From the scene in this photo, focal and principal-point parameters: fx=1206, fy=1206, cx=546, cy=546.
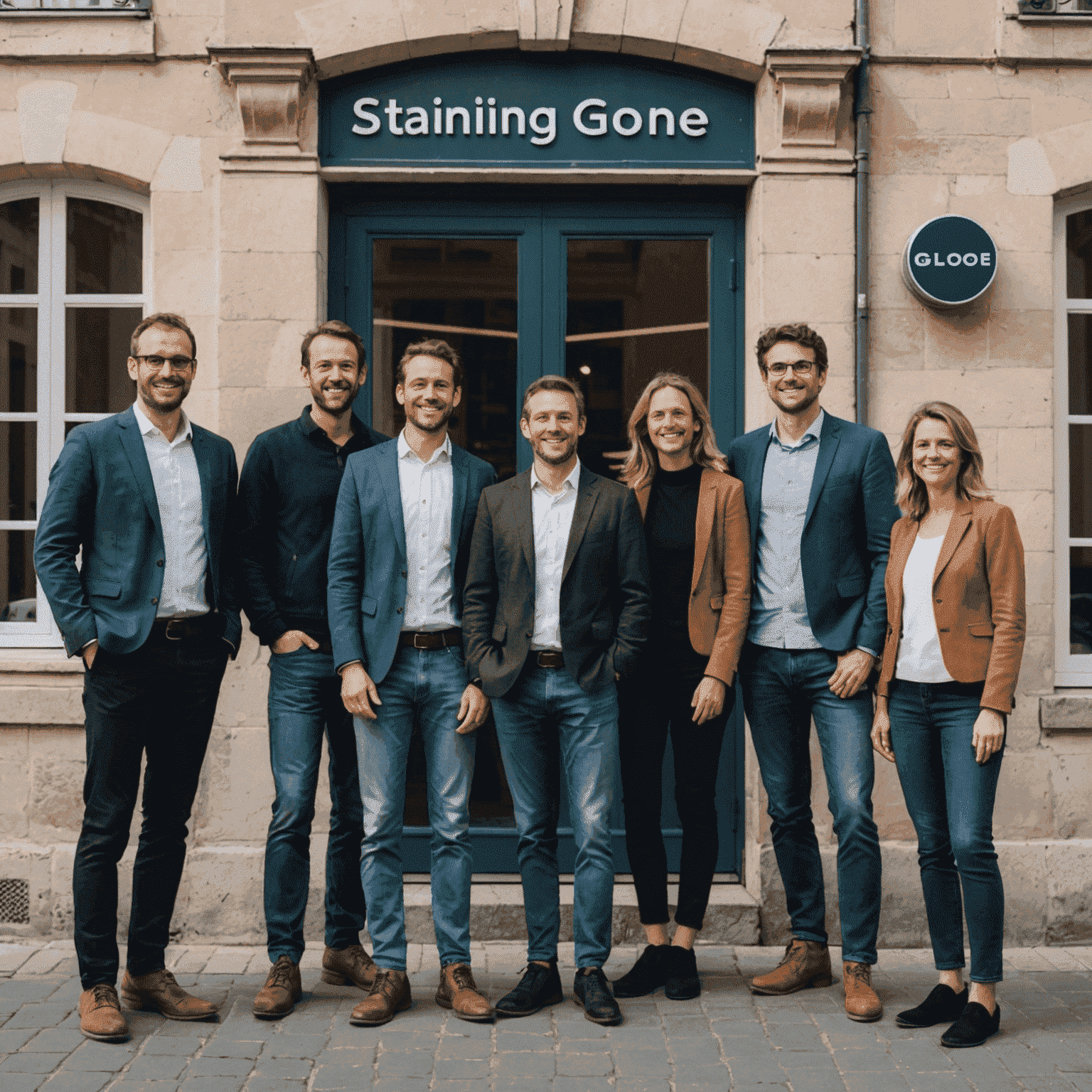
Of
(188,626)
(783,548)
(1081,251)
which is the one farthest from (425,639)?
(1081,251)

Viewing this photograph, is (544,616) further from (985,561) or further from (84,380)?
(84,380)

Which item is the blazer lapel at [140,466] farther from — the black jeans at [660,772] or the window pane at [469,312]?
the black jeans at [660,772]

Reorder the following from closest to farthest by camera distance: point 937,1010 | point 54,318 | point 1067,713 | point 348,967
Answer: point 937,1010 → point 348,967 → point 1067,713 → point 54,318

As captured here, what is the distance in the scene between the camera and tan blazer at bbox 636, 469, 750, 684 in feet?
14.5

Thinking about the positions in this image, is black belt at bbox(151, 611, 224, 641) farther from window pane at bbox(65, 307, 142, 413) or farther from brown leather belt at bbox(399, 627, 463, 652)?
window pane at bbox(65, 307, 142, 413)

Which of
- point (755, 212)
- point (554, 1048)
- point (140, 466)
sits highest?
point (755, 212)

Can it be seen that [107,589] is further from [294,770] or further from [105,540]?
[294,770]

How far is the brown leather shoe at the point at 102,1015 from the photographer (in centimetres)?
414

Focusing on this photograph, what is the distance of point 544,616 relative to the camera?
4.33 metres

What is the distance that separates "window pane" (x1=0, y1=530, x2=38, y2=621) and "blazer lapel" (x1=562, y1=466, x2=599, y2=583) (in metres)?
3.01

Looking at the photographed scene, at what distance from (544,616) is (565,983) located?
1552mm

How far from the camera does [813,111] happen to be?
18.2ft

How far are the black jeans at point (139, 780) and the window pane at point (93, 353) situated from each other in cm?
199

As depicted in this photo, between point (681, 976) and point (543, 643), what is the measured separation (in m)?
1.41
